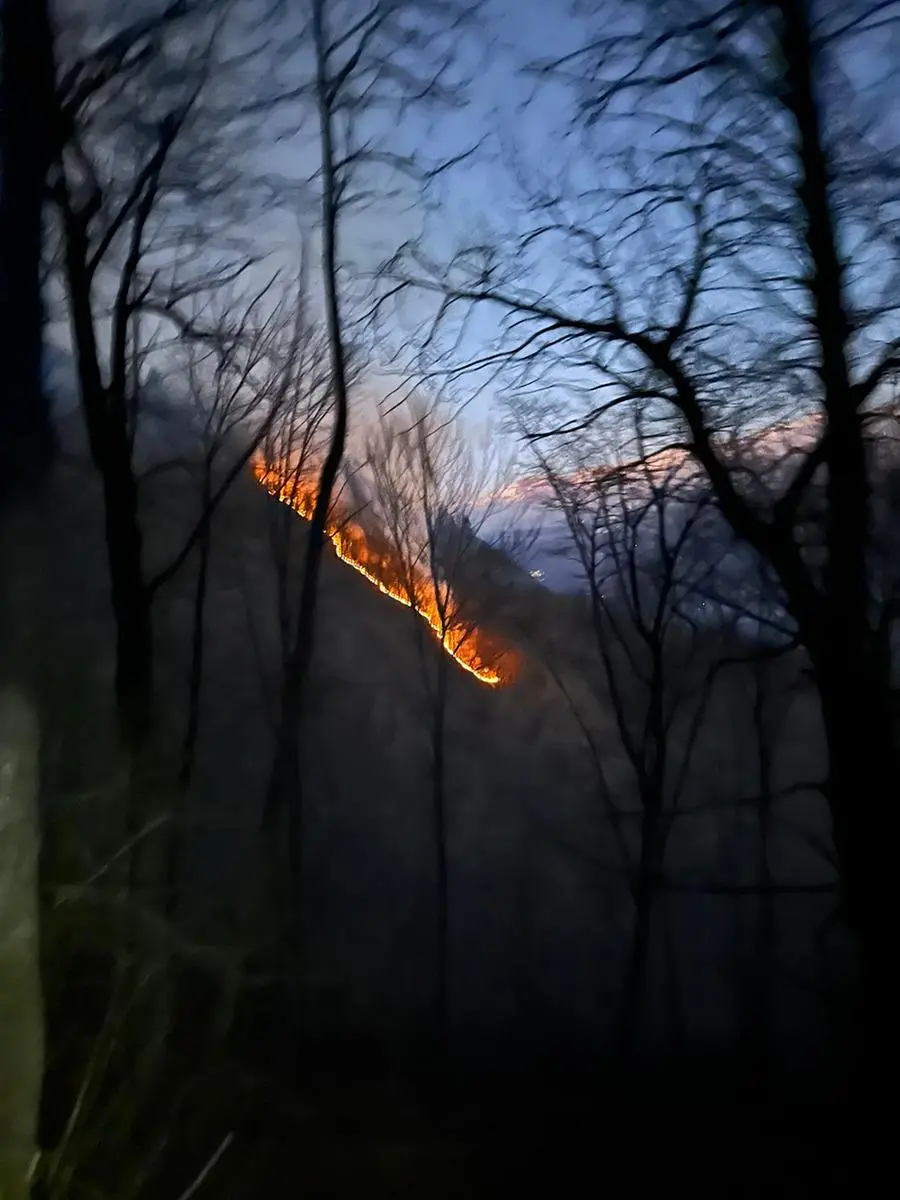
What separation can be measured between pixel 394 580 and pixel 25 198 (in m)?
1.66

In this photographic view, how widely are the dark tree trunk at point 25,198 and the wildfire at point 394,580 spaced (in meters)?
0.72

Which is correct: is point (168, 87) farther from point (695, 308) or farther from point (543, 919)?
point (543, 919)

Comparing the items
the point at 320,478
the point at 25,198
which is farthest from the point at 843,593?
the point at 25,198

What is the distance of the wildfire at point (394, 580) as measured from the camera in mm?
3320

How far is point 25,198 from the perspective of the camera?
3.16 meters

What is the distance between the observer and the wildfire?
3320 mm

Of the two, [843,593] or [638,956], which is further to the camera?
[638,956]

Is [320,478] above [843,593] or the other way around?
above

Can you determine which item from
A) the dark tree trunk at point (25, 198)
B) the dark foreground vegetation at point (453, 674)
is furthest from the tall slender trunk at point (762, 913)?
the dark tree trunk at point (25, 198)

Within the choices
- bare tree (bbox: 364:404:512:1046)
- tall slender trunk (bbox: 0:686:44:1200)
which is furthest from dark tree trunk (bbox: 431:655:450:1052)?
tall slender trunk (bbox: 0:686:44:1200)

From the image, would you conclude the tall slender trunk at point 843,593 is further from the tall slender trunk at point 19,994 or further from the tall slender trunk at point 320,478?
the tall slender trunk at point 19,994

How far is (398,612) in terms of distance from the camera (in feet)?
11.1

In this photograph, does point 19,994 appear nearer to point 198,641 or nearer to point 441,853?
point 198,641

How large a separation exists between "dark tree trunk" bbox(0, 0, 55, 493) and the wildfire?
28.4 inches
